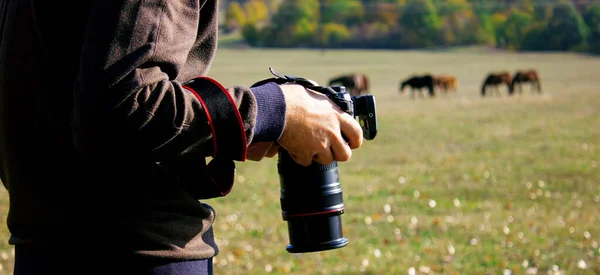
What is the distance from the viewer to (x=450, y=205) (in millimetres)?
8984

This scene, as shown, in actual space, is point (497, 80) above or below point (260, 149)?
below

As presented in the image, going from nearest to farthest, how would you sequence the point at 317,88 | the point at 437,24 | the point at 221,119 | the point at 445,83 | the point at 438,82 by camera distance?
1. the point at 221,119
2. the point at 317,88
3. the point at 445,83
4. the point at 438,82
5. the point at 437,24

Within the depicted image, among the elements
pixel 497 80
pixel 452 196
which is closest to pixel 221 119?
pixel 452 196

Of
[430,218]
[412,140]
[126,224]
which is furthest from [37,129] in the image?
[412,140]

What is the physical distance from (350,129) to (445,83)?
39.5 m

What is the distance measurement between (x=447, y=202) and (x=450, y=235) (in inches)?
74.3

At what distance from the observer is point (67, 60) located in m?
1.63

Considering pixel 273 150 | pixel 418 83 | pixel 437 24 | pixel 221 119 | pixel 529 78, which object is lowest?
pixel 529 78

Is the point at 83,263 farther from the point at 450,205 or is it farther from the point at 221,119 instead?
the point at 450,205

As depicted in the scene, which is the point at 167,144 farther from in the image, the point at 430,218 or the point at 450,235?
the point at 430,218

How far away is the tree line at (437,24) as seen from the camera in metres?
62.5

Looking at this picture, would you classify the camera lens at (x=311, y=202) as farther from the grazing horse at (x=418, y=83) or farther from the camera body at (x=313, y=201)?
the grazing horse at (x=418, y=83)

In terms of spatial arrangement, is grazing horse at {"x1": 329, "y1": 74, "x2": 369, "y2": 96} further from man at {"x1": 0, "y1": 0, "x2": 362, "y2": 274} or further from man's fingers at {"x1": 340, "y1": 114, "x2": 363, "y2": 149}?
man at {"x1": 0, "y1": 0, "x2": 362, "y2": 274}

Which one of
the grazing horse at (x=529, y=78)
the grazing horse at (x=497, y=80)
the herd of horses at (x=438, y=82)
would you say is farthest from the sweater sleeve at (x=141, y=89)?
the grazing horse at (x=529, y=78)
